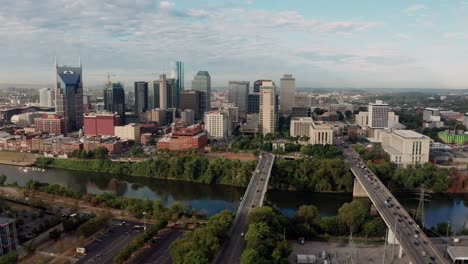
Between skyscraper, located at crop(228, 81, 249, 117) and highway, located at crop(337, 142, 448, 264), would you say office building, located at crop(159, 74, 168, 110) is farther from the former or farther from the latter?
highway, located at crop(337, 142, 448, 264)

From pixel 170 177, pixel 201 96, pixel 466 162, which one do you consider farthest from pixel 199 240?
pixel 201 96

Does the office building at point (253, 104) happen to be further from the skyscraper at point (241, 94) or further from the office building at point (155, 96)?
the office building at point (155, 96)

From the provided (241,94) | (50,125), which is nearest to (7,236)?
(50,125)

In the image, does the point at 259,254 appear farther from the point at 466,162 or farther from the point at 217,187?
the point at 466,162

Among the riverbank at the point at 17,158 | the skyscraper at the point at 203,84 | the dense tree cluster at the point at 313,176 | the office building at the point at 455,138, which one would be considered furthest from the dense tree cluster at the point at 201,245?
the skyscraper at the point at 203,84

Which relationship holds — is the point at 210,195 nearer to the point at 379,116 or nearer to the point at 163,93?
the point at 379,116
